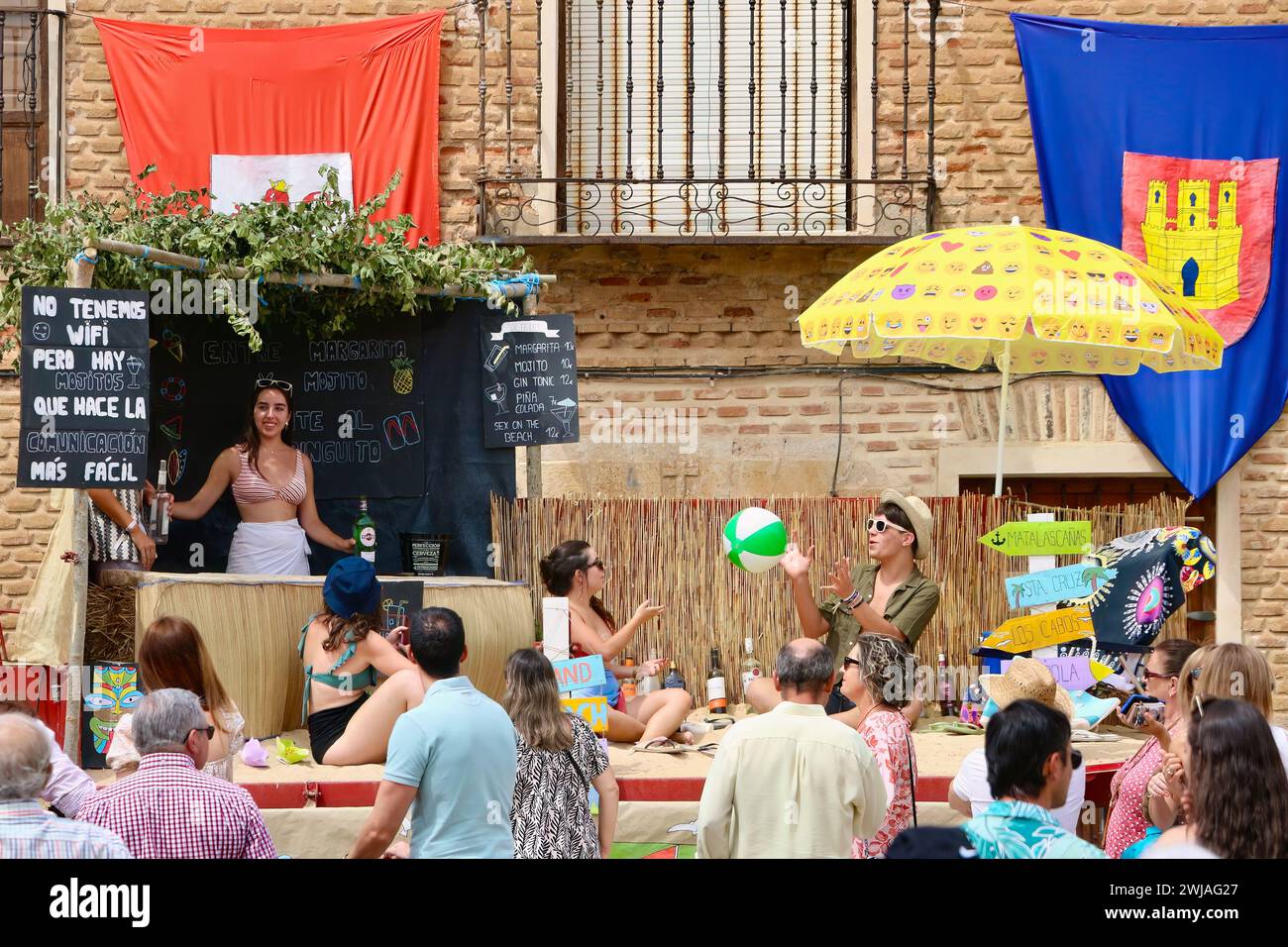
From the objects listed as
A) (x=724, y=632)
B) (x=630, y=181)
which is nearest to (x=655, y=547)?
(x=724, y=632)

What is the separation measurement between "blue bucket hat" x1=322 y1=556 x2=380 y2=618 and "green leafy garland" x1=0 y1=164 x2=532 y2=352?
1.62 meters

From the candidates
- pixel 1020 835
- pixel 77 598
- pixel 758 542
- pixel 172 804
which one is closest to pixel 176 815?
pixel 172 804

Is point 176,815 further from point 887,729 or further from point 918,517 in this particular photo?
point 918,517

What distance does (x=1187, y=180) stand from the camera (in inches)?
439

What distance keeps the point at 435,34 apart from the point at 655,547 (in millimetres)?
3886

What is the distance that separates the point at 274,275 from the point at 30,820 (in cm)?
510

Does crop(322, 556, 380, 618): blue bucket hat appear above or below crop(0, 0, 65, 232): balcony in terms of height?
below

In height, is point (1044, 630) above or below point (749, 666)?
above

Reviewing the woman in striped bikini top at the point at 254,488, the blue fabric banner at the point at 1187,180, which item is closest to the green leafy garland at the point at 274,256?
the woman in striped bikini top at the point at 254,488

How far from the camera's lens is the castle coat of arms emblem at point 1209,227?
36.2ft

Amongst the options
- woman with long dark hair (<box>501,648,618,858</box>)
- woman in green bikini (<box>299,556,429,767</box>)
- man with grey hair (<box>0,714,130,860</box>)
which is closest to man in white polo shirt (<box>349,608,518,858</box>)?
woman with long dark hair (<box>501,648,618,858</box>)

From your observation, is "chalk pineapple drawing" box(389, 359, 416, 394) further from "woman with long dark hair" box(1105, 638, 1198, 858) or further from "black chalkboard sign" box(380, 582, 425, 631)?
"woman with long dark hair" box(1105, 638, 1198, 858)

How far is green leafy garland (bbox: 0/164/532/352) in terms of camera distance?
8.25m

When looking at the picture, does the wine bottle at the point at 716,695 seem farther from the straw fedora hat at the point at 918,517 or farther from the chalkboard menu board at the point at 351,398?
the chalkboard menu board at the point at 351,398
